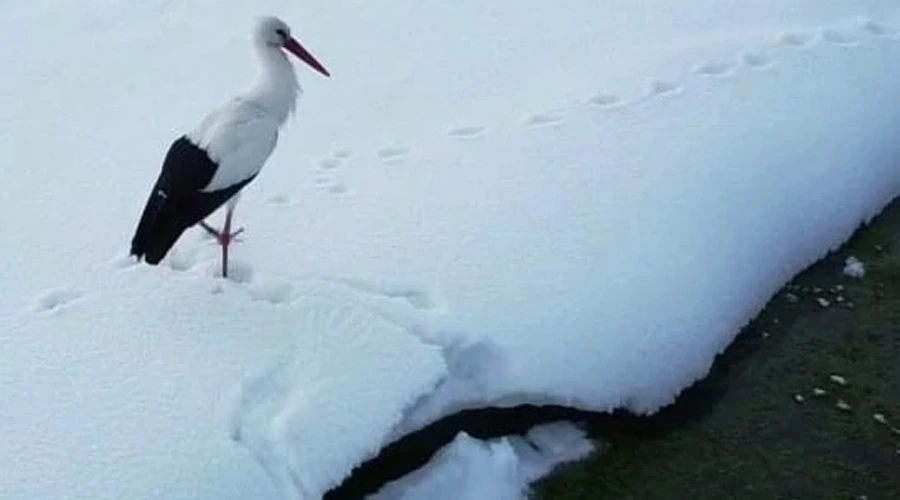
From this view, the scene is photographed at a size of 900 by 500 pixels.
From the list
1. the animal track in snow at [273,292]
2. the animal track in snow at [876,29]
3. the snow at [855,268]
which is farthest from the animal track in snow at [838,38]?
the animal track in snow at [273,292]

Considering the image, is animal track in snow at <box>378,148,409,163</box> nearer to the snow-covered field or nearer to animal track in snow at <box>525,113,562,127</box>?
the snow-covered field

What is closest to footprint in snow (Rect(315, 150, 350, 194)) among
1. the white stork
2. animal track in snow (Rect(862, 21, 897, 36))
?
the white stork

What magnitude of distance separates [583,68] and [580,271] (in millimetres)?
1415

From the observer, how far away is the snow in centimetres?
427

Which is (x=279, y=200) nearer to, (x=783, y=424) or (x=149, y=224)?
(x=149, y=224)

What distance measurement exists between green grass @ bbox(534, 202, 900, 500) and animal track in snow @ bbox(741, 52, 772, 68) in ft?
3.63

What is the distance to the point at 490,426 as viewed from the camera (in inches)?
139

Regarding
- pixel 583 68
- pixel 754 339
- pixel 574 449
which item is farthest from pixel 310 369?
pixel 583 68

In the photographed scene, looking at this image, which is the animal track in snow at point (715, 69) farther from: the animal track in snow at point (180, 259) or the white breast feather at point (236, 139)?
the animal track in snow at point (180, 259)

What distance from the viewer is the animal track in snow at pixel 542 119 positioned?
464cm

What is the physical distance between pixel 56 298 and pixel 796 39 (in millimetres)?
2942

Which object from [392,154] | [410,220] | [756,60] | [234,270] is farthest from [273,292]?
[756,60]

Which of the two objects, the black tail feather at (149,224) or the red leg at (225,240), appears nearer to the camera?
the black tail feather at (149,224)

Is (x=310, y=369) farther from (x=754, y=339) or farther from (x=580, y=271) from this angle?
(x=754, y=339)
